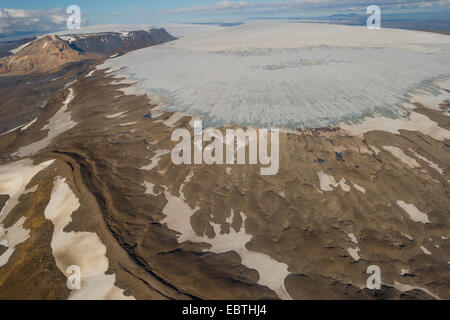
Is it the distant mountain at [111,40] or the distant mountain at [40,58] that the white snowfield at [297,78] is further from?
the distant mountain at [111,40]

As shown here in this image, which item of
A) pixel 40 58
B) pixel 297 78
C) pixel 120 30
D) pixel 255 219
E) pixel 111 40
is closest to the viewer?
pixel 255 219

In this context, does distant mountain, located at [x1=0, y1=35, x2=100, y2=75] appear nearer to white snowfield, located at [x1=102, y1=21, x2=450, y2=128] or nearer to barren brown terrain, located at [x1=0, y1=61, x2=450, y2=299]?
white snowfield, located at [x1=102, y1=21, x2=450, y2=128]

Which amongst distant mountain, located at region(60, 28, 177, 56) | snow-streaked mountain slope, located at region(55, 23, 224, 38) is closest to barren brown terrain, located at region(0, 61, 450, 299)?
→ distant mountain, located at region(60, 28, 177, 56)

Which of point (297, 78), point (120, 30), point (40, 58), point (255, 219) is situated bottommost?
point (255, 219)

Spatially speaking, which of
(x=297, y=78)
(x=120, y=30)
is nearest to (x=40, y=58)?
(x=120, y=30)

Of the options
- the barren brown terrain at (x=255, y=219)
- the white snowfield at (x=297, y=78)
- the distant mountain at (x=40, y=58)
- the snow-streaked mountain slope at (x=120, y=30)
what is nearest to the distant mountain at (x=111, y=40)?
Answer: the snow-streaked mountain slope at (x=120, y=30)

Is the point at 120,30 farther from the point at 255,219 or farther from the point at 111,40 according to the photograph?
the point at 255,219

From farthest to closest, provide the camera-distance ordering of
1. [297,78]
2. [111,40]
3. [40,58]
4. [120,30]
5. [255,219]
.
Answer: [120,30] < [111,40] < [40,58] < [297,78] < [255,219]
